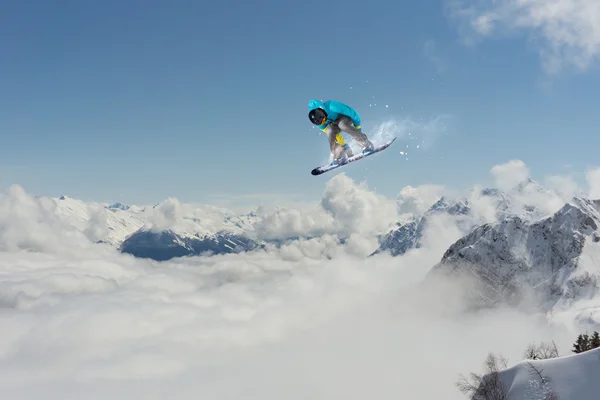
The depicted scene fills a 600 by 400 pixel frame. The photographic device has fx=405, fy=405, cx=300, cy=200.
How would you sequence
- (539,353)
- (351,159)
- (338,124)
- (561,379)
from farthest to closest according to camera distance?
(539,353)
(561,379)
(351,159)
(338,124)

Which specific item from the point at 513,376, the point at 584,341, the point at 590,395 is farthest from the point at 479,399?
the point at 584,341

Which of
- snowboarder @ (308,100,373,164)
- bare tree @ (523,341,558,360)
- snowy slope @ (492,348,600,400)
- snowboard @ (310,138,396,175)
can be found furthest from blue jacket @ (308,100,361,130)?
bare tree @ (523,341,558,360)

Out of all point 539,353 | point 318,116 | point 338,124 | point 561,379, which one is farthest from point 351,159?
point 539,353

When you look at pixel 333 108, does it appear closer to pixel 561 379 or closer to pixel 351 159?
pixel 351 159

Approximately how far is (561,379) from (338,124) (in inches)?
1137

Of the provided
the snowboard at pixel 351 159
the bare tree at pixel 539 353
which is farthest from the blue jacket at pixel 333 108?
the bare tree at pixel 539 353

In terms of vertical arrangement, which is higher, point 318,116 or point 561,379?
point 318,116

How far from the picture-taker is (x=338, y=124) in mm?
23609

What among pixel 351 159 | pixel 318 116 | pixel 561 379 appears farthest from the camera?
pixel 561 379

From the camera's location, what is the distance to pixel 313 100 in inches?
876

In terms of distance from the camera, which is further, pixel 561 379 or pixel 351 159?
pixel 561 379

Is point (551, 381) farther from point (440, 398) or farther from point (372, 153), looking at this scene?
point (440, 398)

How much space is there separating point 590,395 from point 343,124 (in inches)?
1136

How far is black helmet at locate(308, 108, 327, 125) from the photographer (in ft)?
72.9
